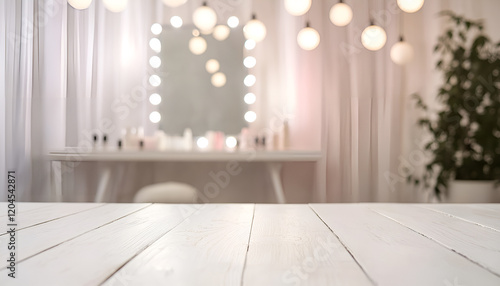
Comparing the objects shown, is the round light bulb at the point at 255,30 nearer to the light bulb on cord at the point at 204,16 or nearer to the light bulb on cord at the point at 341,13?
the light bulb on cord at the point at 204,16

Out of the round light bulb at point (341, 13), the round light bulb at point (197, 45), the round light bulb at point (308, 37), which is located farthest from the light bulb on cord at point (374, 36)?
the round light bulb at point (197, 45)

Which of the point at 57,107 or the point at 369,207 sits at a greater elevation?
the point at 57,107

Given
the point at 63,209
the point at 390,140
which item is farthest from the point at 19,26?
the point at 390,140

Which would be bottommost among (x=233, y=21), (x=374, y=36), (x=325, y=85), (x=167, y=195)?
(x=167, y=195)

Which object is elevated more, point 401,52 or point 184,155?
point 401,52

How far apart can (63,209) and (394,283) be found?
0.83 metres

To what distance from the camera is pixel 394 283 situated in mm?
444

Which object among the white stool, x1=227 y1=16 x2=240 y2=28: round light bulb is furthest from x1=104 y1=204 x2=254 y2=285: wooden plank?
x1=227 y1=16 x2=240 y2=28: round light bulb

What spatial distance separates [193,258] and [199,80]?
2.59m

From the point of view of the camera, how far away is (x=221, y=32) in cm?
299

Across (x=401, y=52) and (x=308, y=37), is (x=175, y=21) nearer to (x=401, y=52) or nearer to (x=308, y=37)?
(x=308, y=37)

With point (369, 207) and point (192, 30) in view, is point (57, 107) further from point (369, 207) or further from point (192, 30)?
point (369, 207)

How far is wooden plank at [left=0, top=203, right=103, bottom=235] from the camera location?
0.81m

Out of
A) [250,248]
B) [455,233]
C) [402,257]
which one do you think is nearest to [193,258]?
[250,248]
